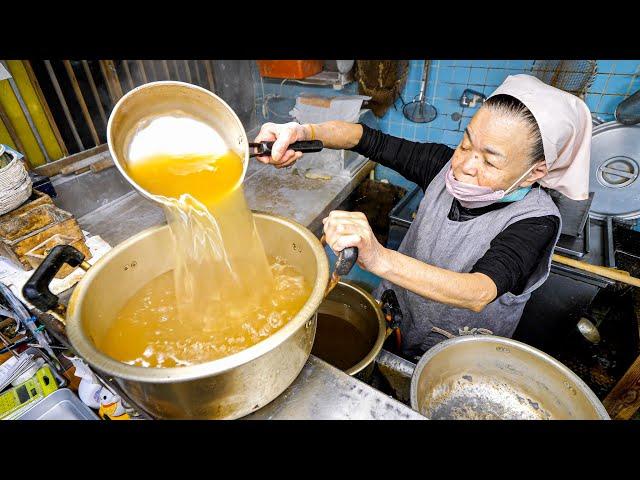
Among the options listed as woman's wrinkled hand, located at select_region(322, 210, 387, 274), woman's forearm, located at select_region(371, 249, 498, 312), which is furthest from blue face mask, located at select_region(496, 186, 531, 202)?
woman's wrinkled hand, located at select_region(322, 210, 387, 274)

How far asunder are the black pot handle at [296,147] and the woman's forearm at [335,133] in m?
0.40

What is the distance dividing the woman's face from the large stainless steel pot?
74 centimetres

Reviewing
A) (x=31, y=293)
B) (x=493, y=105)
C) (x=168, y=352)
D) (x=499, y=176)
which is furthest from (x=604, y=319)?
(x=31, y=293)

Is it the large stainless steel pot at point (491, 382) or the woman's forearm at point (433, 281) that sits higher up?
the woman's forearm at point (433, 281)

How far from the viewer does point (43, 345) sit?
2168mm

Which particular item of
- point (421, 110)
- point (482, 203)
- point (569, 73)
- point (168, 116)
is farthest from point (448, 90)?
point (168, 116)

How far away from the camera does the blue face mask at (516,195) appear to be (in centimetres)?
173

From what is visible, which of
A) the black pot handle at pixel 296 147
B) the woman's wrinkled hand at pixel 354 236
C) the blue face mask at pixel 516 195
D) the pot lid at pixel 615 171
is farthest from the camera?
the pot lid at pixel 615 171

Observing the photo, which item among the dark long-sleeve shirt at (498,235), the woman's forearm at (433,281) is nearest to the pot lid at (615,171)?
the dark long-sleeve shirt at (498,235)

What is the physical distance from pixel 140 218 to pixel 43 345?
1.20 metres

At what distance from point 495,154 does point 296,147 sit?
89cm

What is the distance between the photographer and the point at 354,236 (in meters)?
1.19

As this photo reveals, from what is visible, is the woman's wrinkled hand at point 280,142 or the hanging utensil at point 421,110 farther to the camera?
the hanging utensil at point 421,110

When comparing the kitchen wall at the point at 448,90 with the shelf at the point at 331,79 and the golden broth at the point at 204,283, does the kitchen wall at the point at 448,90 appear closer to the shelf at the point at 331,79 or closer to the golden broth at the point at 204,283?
the shelf at the point at 331,79
